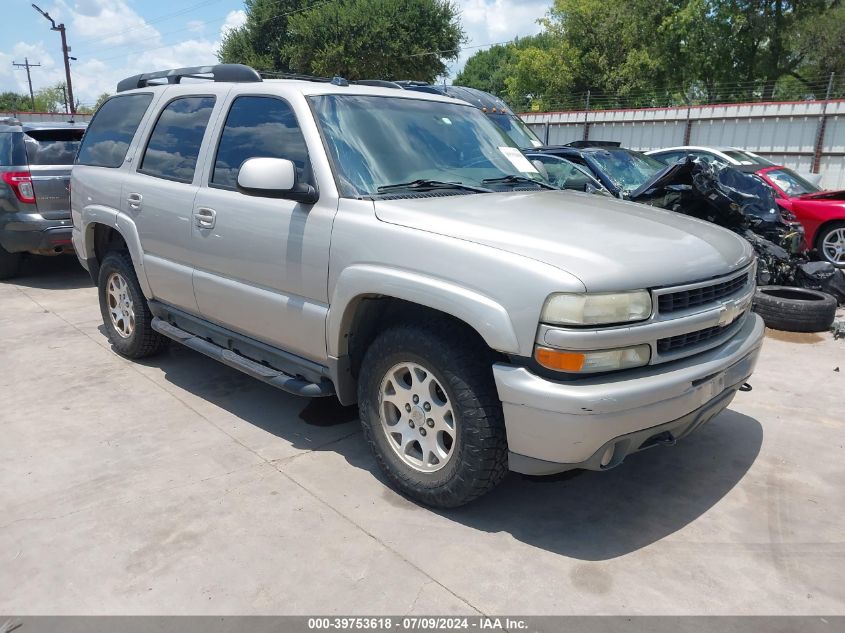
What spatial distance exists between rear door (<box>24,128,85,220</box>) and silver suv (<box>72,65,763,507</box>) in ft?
11.9

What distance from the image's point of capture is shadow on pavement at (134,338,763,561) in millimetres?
3133

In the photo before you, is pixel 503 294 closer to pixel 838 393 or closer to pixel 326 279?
pixel 326 279

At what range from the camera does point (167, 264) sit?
4516 millimetres

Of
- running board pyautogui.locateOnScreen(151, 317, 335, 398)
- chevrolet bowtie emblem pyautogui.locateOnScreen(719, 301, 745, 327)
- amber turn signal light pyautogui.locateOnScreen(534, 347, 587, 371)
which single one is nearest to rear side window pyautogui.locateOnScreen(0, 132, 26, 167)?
running board pyautogui.locateOnScreen(151, 317, 335, 398)

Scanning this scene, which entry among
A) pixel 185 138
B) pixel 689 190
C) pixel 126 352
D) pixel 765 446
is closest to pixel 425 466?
pixel 765 446

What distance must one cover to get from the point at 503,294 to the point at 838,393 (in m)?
3.55

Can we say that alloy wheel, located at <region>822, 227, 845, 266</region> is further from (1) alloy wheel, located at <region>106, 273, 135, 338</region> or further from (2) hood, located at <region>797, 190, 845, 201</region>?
(1) alloy wheel, located at <region>106, 273, 135, 338</region>

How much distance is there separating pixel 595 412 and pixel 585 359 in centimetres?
21

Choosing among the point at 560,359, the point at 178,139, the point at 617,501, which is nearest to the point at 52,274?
the point at 178,139

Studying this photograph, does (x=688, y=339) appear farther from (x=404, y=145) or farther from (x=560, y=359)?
(x=404, y=145)

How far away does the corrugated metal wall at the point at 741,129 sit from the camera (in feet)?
56.6

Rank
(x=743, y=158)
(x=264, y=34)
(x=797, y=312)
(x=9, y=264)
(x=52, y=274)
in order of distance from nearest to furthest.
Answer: (x=797, y=312), (x=9, y=264), (x=52, y=274), (x=743, y=158), (x=264, y=34)

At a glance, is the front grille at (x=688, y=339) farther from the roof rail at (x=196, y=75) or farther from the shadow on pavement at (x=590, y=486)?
the roof rail at (x=196, y=75)

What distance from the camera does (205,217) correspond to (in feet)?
13.3
